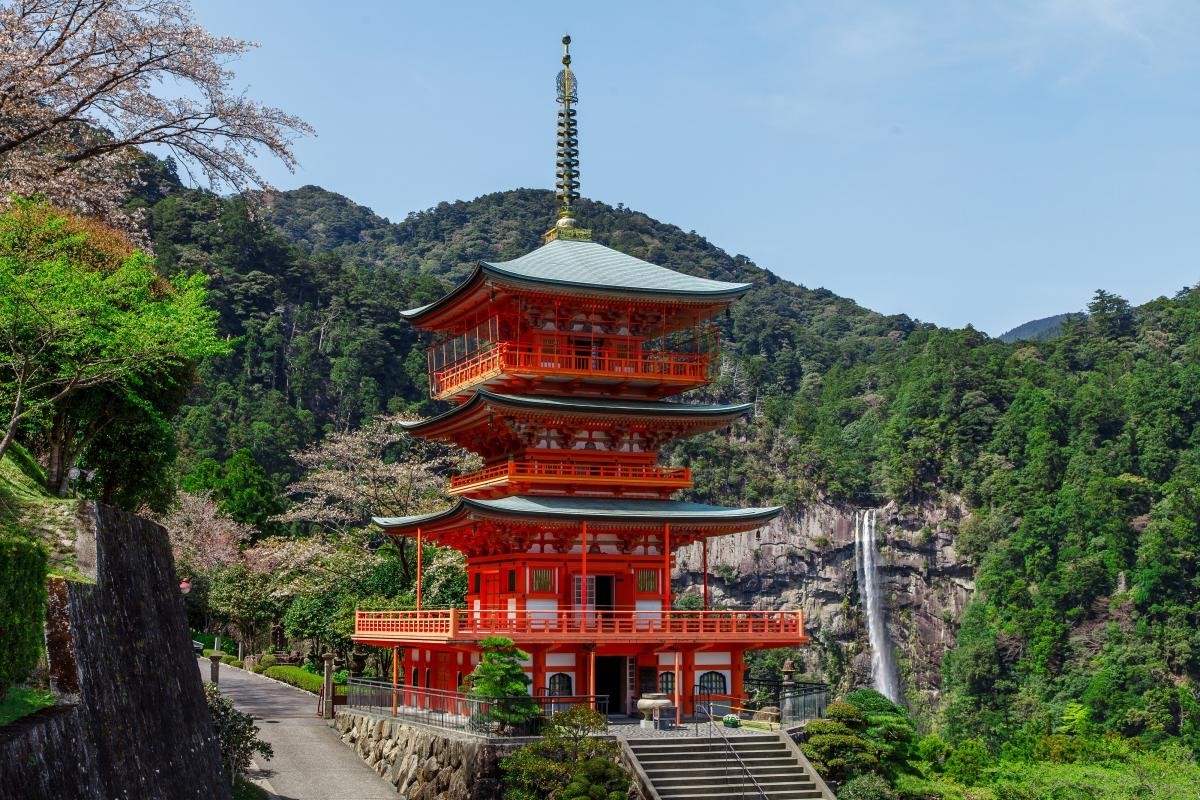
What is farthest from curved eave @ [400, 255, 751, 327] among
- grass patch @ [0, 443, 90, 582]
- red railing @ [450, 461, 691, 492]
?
grass patch @ [0, 443, 90, 582]

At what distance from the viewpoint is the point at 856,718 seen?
93.4ft

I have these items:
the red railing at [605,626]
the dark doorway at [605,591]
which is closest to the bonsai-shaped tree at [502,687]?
the red railing at [605,626]

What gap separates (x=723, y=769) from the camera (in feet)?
86.0

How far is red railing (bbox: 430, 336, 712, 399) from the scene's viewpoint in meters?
32.1

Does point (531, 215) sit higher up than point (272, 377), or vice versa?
point (531, 215)

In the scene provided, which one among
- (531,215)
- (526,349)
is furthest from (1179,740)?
(531,215)

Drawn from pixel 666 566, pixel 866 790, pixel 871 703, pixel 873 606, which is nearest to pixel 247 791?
pixel 666 566

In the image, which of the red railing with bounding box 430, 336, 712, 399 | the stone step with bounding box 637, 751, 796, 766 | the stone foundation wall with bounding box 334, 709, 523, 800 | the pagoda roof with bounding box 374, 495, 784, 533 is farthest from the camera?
the red railing with bounding box 430, 336, 712, 399

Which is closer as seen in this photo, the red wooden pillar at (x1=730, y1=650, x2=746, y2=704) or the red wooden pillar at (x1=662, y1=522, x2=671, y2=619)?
the red wooden pillar at (x1=662, y1=522, x2=671, y2=619)

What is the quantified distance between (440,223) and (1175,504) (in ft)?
386

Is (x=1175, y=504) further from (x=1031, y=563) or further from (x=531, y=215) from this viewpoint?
(x=531, y=215)

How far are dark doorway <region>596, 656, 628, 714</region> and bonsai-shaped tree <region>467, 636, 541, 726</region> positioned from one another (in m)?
4.27

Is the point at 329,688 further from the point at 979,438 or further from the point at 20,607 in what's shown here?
the point at 979,438

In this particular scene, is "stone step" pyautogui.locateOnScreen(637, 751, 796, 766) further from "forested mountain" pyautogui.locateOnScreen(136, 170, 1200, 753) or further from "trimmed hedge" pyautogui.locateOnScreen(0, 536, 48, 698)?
"forested mountain" pyautogui.locateOnScreen(136, 170, 1200, 753)
